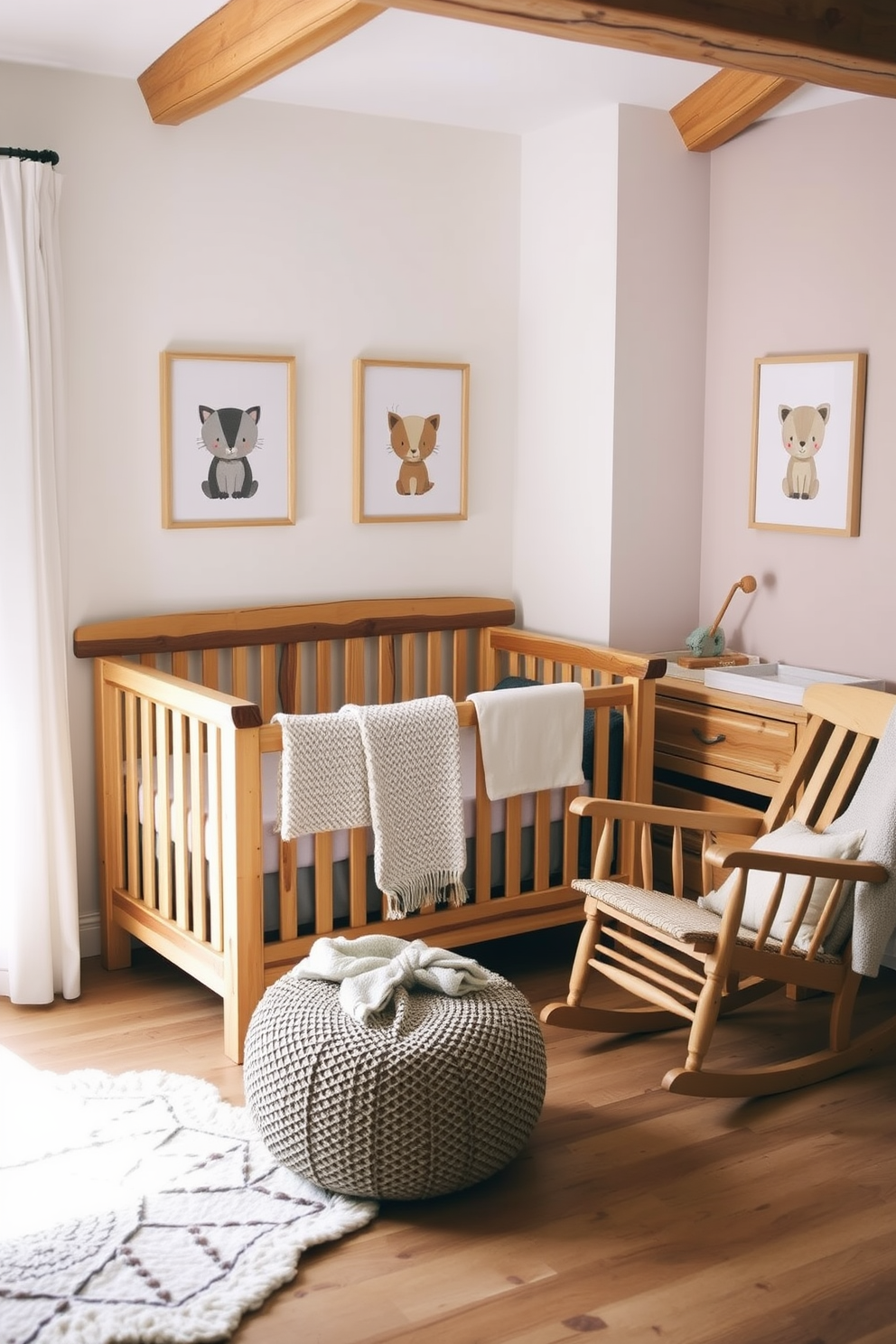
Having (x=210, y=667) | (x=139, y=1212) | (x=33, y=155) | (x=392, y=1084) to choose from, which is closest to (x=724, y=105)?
(x=33, y=155)

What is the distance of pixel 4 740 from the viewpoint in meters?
3.20

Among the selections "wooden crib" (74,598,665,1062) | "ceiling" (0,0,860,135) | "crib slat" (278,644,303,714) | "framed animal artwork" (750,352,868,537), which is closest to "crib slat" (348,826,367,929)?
"wooden crib" (74,598,665,1062)

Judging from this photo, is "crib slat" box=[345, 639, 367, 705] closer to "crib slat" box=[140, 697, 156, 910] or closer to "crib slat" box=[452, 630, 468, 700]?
"crib slat" box=[452, 630, 468, 700]

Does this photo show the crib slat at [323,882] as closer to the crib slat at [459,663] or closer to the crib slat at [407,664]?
the crib slat at [407,664]

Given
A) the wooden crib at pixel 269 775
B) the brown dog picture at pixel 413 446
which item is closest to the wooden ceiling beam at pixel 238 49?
the brown dog picture at pixel 413 446

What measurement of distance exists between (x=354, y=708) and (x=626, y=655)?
33.4 inches

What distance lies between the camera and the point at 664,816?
3.04 m

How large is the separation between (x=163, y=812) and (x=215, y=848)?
29 centimetres

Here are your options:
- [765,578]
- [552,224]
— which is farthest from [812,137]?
[765,578]

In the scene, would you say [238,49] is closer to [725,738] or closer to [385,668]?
[385,668]

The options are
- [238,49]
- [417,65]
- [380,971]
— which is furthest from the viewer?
[417,65]

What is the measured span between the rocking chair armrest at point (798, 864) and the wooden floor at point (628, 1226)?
455 mm

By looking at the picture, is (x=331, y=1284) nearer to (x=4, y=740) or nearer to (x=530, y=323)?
(x=4, y=740)

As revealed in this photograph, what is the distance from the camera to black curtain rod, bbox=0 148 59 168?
121 inches
